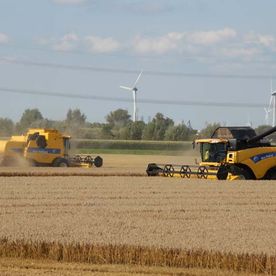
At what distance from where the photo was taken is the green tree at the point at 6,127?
8706cm

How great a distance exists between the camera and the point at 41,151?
159ft

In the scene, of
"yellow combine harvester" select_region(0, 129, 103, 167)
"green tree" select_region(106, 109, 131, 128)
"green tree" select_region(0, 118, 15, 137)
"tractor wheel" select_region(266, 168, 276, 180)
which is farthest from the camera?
"green tree" select_region(106, 109, 131, 128)

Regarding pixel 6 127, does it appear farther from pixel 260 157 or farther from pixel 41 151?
pixel 260 157

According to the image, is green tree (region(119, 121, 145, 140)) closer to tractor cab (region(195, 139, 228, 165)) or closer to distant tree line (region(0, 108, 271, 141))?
distant tree line (region(0, 108, 271, 141))

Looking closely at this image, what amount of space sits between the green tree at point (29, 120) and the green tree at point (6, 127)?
86 centimetres

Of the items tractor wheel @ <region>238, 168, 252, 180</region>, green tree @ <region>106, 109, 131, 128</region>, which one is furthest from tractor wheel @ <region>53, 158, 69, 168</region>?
green tree @ <region>106, 109, 131, 128</region>

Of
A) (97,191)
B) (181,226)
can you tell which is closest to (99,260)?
(181,226)

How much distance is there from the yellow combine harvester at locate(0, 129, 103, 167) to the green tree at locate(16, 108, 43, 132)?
3933 cm

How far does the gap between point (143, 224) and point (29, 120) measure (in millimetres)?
86637

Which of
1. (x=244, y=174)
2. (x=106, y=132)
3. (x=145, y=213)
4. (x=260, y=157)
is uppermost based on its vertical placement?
(x=106, y=132)

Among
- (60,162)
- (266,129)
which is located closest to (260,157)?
(60,162)

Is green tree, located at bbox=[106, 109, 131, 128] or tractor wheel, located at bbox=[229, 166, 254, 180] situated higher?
green tree, located at bbox=[106, 109, 131, 128]

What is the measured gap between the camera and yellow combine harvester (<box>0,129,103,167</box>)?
48.2 metres

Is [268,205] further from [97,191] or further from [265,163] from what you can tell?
[265,163]
